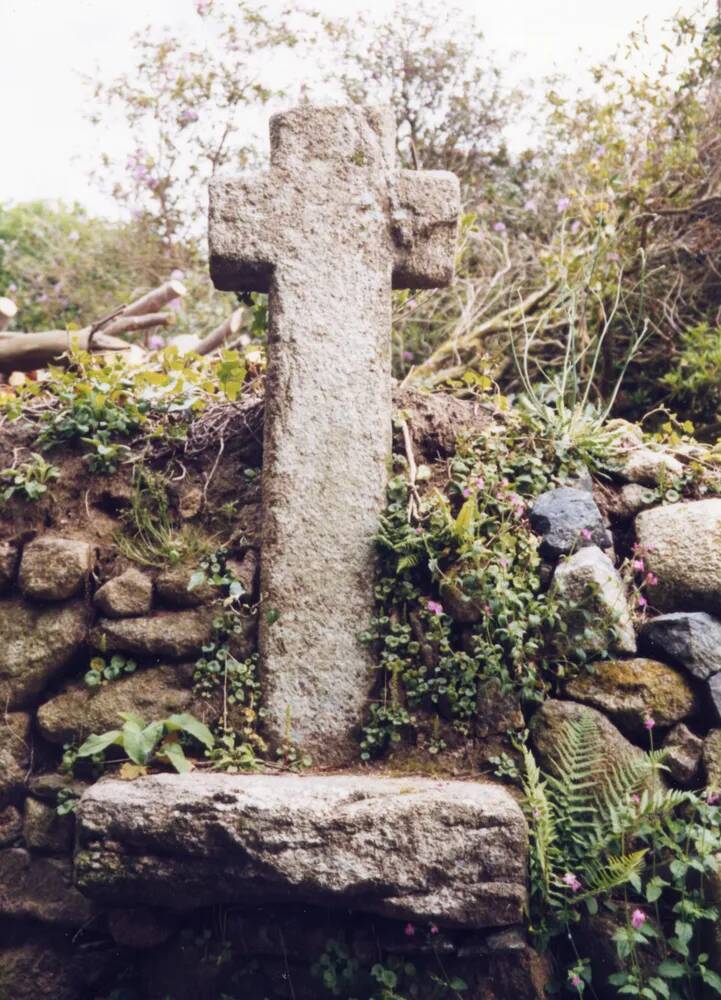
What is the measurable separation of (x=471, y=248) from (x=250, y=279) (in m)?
3.26

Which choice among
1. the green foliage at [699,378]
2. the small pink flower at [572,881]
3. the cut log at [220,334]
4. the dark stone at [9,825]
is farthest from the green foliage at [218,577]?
the green foliage at [699,378]

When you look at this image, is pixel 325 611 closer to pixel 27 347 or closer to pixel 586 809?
pixel 586 809

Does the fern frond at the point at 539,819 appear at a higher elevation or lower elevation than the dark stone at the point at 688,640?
lower

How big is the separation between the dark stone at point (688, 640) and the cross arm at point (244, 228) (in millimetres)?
1988

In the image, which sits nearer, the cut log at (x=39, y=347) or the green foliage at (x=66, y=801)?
the green foliage at (x=66, y=801)

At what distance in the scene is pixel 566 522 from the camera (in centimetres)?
328

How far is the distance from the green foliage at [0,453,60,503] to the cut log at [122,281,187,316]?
179 cm

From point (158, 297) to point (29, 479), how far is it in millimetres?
2013

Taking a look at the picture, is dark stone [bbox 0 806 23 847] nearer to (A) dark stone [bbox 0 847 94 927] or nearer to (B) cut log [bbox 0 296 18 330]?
(A) dark stone [bbox 0 847 94 927]

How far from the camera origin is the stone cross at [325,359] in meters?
3.19

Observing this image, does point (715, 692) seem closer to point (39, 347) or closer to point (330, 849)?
point (330, 849)

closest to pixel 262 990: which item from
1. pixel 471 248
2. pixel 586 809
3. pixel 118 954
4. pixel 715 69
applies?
pixel 118 954

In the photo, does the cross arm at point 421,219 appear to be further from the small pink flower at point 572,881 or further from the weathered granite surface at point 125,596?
the small pink flower at point 572,881

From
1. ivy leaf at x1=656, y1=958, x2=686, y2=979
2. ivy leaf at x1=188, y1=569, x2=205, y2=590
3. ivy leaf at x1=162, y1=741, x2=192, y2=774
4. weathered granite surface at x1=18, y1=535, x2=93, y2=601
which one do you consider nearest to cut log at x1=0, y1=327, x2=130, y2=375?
weathered granite surface at x1=18, y1=535, x2=93, y2=601
